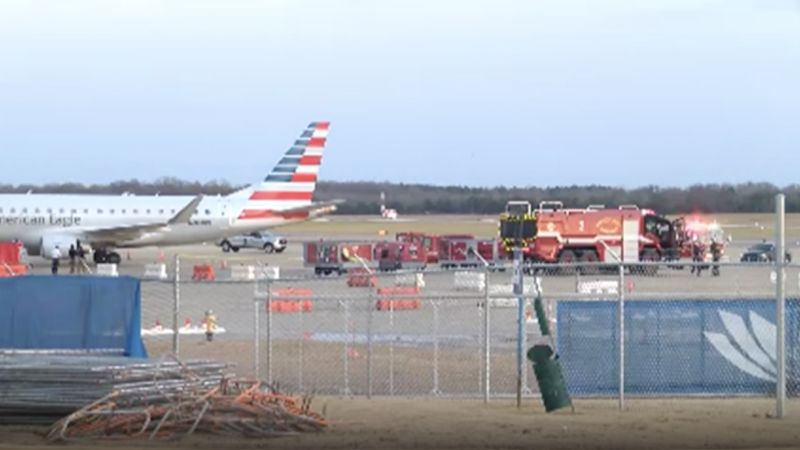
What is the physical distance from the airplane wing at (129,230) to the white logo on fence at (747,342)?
3961 centimetres

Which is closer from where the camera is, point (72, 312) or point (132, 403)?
point (132, 403)

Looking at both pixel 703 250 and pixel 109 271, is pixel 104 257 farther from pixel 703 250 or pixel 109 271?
pixel 703 250

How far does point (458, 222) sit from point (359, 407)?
64599 millimetres

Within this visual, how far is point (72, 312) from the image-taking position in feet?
66.5

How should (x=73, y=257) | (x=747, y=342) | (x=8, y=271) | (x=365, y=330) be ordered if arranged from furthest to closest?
(x=73, y=257), (x=8, y=271), (x=365, y=330), (x=747, y=342)

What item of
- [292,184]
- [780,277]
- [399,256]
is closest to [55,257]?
[399,256]

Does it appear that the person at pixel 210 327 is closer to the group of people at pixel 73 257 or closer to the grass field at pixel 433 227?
the group of people at pixel 73 257

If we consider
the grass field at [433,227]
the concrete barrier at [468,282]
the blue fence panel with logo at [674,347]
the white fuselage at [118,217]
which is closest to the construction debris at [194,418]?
the blue fence panel with logo at [674,347]

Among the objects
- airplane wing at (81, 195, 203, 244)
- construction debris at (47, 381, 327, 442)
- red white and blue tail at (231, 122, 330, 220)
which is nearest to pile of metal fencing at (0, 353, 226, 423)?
construction debris at (47, 381, 327, 442)

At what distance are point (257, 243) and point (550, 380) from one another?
6009 centimetres

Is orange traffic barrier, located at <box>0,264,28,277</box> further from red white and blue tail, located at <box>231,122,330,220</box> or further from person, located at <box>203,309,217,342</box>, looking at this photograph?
red white and blue tail, located at <box>231,122,330,220</box>

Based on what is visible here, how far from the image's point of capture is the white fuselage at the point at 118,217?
57156mm

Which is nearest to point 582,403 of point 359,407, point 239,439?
point 359,407

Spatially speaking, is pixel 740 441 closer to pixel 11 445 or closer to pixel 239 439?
pixel 239 439
